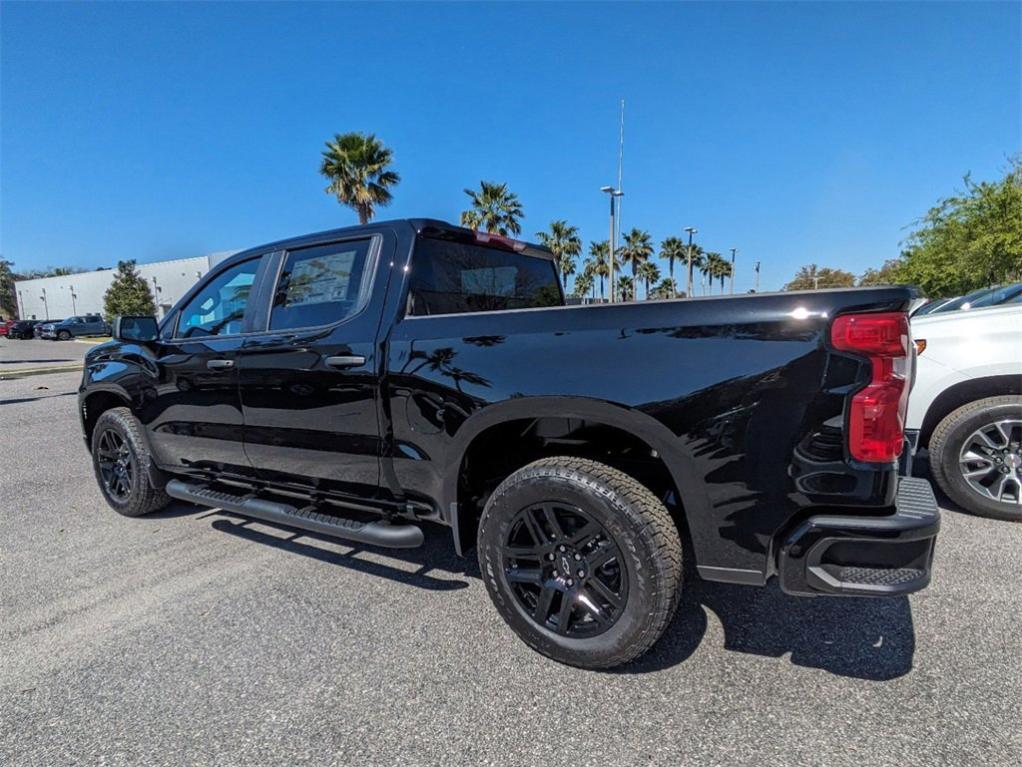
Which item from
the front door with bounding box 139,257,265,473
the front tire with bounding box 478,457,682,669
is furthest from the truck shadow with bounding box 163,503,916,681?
the front door with bounding box 139,257,265,473

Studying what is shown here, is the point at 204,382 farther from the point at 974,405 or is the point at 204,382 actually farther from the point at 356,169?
the point at 356,169

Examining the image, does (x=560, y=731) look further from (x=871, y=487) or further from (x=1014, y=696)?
(x=1014, y=696)

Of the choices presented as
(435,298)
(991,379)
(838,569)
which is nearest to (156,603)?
(435,298)

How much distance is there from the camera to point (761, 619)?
2.65 meters

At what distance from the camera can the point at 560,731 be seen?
195 cm

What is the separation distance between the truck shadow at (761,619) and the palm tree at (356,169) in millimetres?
24074

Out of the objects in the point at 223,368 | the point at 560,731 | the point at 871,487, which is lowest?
the point at 560,731

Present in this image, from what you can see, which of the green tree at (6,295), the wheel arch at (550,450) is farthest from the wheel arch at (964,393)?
the green tree at (6,295)

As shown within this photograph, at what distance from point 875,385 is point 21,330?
57130 mm

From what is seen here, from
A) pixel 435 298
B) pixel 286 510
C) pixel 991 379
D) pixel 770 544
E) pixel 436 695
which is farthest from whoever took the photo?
pixel 991 379

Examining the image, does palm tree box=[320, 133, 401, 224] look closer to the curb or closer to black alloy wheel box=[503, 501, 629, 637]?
the curb

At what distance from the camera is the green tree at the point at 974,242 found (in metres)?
18.8

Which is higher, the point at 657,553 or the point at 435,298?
the point at 435,298

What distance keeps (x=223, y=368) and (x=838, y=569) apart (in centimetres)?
327
